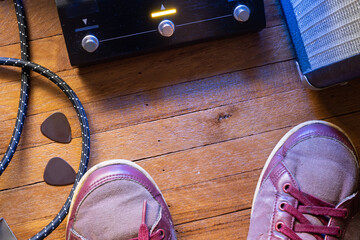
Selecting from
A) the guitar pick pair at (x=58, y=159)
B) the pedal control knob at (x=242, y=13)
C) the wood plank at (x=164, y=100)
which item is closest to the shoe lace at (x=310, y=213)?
the wood plank at (x=164, y=100)

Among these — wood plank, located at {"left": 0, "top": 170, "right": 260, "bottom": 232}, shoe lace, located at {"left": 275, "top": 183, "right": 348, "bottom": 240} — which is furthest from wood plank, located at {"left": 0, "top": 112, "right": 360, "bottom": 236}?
shoe lace, located at {"left": 275, "top": 183, "right": 348, "bottom": 240}

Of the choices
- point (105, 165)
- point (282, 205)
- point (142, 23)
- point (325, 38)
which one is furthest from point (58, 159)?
point (325, 38)

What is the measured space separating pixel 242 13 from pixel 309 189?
480 millimetres

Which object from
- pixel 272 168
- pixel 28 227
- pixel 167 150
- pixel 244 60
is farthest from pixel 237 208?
pixel 28 227

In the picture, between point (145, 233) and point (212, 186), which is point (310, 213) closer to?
point (212, 186)

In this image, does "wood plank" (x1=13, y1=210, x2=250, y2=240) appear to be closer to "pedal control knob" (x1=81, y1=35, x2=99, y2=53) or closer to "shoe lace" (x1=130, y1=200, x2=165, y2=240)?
"shoe lace" (x1=130, y1=200, x2=165, y2=240)

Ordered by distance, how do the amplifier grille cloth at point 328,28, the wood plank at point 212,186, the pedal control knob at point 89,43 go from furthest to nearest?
the wood plank at point 212,186 < the pedal control knob at point 89,43 < the amplifier grille cloth at point 328,28

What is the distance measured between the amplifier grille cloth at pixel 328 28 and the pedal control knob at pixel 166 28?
309mm

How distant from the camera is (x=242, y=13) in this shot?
2.89ft

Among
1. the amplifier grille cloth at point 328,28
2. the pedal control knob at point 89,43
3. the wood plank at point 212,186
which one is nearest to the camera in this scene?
the amplifier grille cloth at point 328,28

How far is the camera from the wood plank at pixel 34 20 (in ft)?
3.14

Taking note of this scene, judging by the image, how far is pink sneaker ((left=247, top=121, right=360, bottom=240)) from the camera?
0.92 m

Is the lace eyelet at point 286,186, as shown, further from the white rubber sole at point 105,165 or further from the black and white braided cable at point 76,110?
the black and white braided cable at point 76,110

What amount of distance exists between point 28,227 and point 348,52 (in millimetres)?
866
